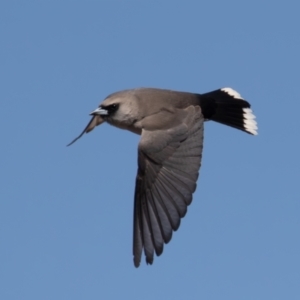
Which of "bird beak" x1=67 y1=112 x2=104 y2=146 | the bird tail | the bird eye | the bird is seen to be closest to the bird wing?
the bird

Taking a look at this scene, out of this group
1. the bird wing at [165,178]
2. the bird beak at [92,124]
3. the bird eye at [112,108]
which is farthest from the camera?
the bird beak at [92,124]

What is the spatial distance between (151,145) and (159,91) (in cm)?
90

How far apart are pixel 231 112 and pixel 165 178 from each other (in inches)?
68.3

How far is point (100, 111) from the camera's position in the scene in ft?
32.1

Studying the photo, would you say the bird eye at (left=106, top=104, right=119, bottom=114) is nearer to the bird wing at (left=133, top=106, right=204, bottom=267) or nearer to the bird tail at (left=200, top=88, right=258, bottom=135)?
the bird wing at (left=133, top=106, right=204, bottom=267)

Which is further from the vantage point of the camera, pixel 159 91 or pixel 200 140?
pixel 159 91

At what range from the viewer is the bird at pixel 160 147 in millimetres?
8648

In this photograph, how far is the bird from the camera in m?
8.65

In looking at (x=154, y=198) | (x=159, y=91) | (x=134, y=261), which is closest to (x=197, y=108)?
(x=159, y=91)

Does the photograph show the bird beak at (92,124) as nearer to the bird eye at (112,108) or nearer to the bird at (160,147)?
the bird at (160,147)

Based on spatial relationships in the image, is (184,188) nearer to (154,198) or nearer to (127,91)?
(154,198)

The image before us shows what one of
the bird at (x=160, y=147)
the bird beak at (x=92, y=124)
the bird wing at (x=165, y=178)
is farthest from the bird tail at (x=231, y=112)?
the bird beak at (x=92, y=124)

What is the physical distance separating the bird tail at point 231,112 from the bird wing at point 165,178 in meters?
0.78

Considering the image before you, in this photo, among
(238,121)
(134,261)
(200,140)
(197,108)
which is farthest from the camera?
(238,121)
